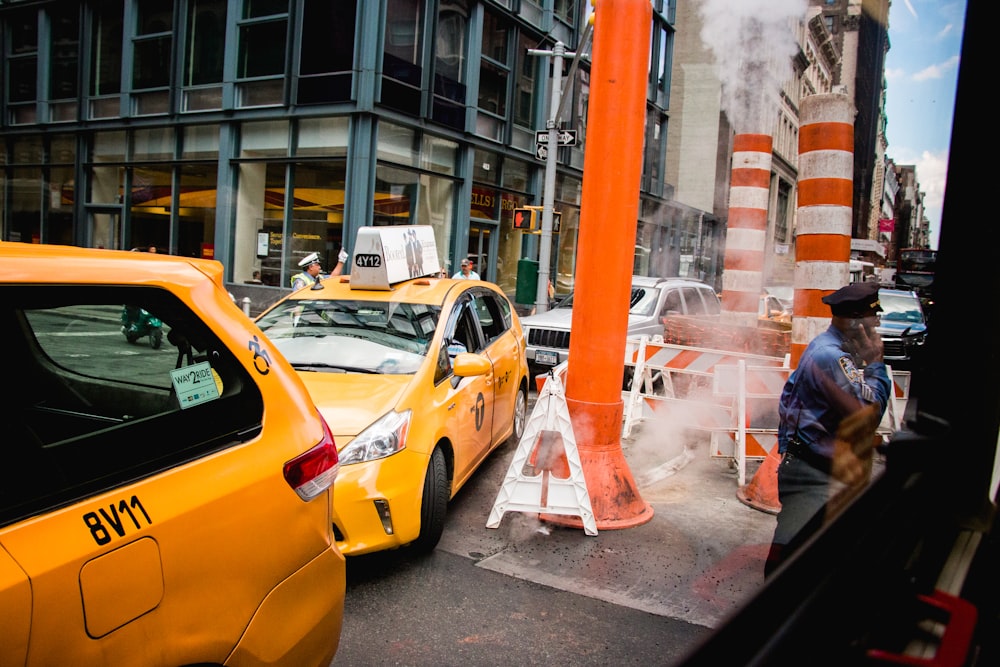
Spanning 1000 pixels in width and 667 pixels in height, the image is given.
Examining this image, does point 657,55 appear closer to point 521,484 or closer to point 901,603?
point 521,484

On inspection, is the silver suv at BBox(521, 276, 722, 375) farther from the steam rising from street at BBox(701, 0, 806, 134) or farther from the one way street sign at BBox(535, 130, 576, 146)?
the one way street sign at BBox(535, 130, 576, 146)

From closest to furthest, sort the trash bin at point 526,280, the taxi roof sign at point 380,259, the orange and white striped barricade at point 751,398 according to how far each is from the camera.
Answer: the taxi roof sign at point 380,259
the orange and white striped barricade at point 751,398
the trash bin at point 526,280

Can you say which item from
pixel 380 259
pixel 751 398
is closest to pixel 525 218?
pixel 751 398

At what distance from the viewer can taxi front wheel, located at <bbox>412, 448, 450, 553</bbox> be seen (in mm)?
4367

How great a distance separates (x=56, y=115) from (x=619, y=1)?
22.8 meters

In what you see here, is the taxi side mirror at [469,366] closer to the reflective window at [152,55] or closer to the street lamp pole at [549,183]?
the street lamp pole at [549,183]

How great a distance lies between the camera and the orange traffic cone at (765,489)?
221 inches

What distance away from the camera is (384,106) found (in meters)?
17.1

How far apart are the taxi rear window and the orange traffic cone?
4.48m

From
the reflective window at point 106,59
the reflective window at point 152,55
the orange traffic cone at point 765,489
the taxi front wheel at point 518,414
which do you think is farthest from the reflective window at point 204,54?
the orange traffic cone at point 765,489

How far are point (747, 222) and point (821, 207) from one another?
15.3 ft

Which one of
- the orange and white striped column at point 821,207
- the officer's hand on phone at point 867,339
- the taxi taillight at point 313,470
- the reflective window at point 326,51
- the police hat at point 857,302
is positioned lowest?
the taxi taillight at point 313,470

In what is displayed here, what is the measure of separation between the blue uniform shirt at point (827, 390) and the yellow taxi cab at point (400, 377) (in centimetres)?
206

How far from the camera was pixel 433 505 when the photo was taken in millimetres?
4414
